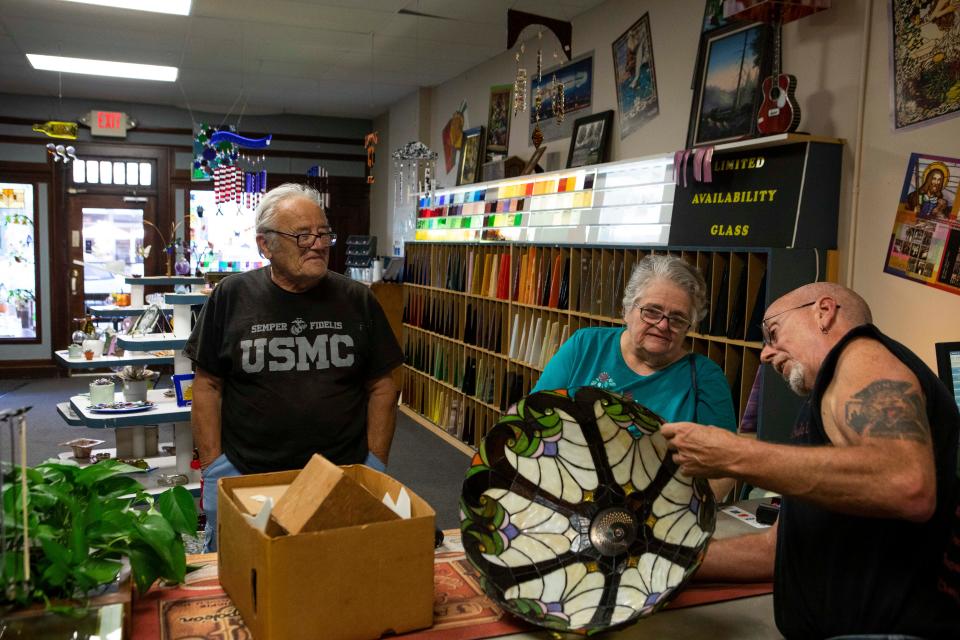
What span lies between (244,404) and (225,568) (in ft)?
3.32

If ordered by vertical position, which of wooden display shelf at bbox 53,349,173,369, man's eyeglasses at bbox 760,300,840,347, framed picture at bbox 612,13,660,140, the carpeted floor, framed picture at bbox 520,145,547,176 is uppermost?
framed picture at bbox 612,13,660,140

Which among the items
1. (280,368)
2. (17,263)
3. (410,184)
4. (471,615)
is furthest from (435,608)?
(17,263)

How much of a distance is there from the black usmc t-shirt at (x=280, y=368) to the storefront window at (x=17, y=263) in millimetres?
8553

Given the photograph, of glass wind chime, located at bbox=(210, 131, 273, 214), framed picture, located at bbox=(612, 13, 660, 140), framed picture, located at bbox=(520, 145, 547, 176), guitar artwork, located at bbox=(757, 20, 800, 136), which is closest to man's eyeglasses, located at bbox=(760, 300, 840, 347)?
guitar artwork, located at bbox=(757, 20, 800, 136)

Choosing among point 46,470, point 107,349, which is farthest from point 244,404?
point 107,349

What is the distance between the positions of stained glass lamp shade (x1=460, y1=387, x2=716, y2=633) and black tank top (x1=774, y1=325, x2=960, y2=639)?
0.64 ft

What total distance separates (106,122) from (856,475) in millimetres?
10178

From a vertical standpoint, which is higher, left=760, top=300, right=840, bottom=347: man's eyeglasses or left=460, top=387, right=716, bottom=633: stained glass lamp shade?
left=760, top=300, right=840, bottom=347: man's eyeglasses

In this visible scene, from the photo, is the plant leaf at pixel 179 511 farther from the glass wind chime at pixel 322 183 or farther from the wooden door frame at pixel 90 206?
the wooden door frame at pixel 90 206

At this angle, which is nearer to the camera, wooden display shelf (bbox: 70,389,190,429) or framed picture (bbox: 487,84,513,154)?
wooden display shelf (bbox: 70,389,190,429)

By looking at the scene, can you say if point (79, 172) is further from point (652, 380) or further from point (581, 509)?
point (581, 509)

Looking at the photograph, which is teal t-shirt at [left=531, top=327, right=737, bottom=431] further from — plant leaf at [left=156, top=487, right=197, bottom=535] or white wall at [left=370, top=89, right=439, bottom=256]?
white wall at [left=370, top=89, right=439, bottom=256]

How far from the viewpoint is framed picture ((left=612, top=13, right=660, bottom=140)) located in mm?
4969

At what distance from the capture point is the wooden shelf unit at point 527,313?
11.8 ft
